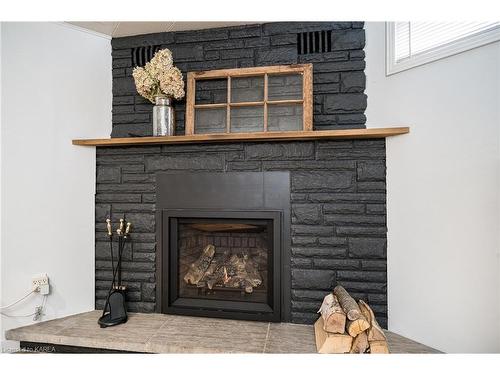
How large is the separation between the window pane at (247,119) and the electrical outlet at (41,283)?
5.37 feet

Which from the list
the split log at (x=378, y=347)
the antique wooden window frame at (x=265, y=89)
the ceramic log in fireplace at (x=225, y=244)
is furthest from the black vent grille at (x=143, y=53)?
the split log at (x=378, y=347)

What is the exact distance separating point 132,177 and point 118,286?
78 centimetres

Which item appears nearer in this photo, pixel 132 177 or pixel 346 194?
pixel 346 194

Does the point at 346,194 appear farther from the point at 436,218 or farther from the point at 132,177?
the point at 132,177

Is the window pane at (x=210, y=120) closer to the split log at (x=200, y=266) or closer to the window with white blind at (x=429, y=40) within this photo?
the split log at (x=200, y=266)

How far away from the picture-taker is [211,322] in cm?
181

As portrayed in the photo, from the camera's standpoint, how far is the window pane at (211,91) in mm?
1906

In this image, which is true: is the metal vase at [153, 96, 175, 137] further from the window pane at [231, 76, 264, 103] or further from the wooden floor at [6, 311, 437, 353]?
the wooden floor at [6, 311, 437, 353]

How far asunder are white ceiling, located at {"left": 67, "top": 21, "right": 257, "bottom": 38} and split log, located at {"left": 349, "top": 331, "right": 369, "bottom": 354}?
2.06 m

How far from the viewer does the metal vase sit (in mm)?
1851

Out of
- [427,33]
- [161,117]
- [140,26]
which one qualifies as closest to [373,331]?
[427,33]
